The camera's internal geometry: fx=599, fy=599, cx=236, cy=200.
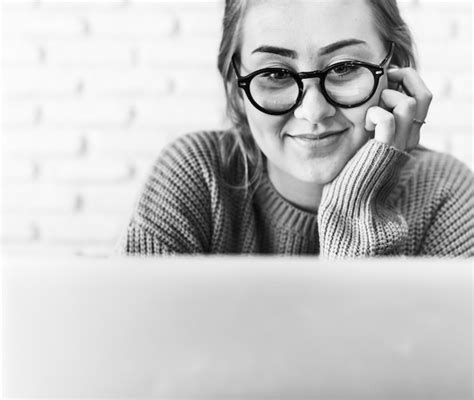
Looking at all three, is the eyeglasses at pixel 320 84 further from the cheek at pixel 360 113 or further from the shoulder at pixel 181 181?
the shoulder at pixel 181 181

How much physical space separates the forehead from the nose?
0.06m

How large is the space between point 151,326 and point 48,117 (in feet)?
5.09

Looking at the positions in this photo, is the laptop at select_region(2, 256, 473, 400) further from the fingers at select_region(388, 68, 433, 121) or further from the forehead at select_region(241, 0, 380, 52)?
the fingers at select_region(388, 68, 433, 121)

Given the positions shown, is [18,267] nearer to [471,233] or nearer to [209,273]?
[209,273]

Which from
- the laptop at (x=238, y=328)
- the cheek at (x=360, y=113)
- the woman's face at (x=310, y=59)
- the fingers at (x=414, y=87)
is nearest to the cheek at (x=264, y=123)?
the woman's face at (x=310, y=59)

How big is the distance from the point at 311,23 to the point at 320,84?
87 mm

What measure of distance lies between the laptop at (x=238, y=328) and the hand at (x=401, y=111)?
2.15 feet

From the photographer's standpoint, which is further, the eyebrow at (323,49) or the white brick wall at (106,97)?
the white brick wall at (106,97)

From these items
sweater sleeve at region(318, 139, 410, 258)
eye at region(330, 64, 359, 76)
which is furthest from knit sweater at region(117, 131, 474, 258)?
eye at region(330, 64, 359, 76)

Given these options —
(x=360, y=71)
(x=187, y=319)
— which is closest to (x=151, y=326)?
(x=187, y=319)

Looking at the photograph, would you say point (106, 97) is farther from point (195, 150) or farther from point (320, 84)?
point (320, 84)

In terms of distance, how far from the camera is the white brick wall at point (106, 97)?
5.29 feet

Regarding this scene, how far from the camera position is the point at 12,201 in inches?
69.6

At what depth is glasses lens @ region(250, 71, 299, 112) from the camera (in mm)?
871
